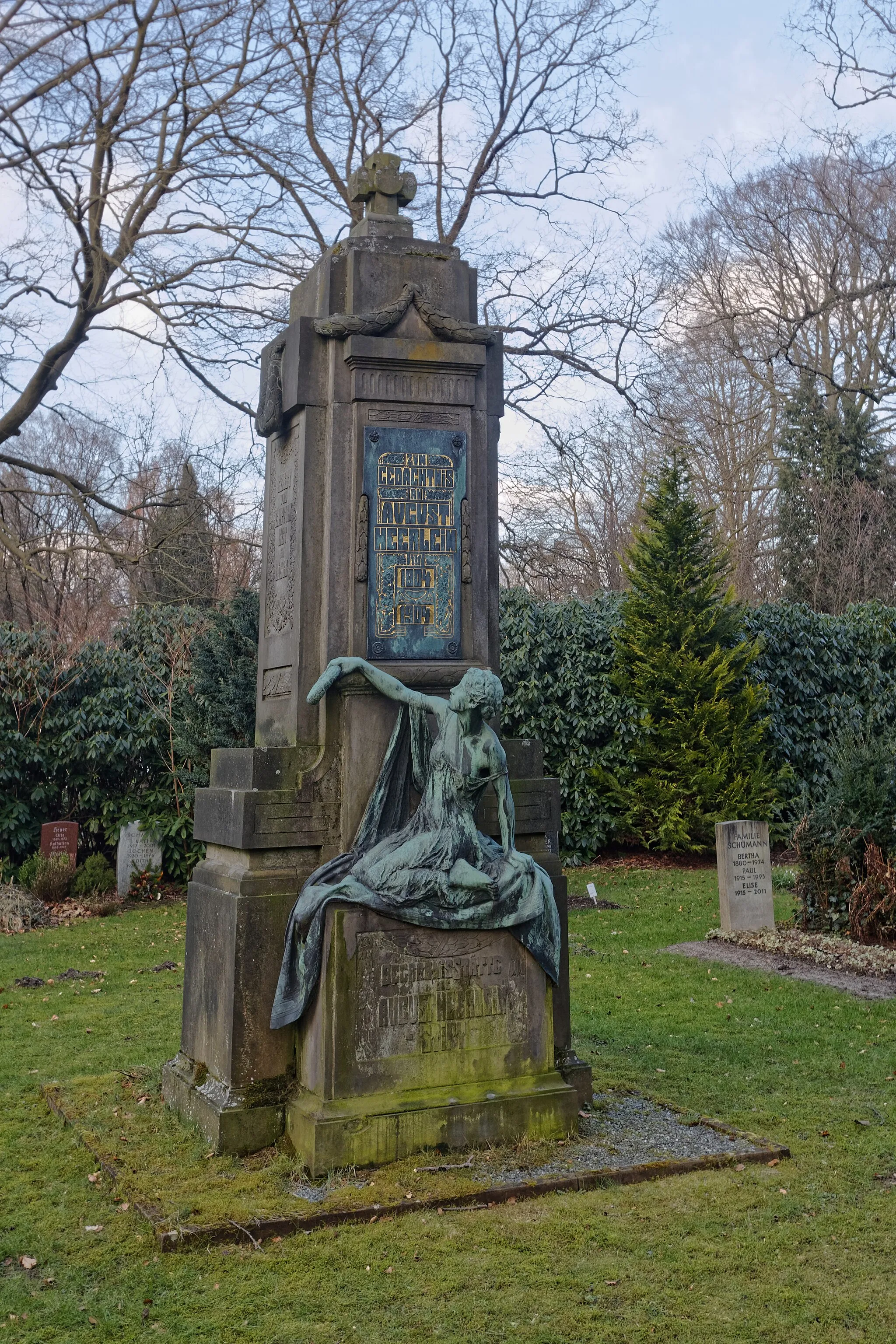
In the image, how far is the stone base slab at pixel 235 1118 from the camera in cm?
501

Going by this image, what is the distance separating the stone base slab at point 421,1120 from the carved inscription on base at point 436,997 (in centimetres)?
19

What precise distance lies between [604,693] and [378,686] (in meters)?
10.5

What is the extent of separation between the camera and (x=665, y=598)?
1566 centimetres

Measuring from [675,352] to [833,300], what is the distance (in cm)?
1096

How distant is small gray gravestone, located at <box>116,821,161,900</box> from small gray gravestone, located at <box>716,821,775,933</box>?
6.76 metres

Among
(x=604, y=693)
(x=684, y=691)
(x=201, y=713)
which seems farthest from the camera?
(x=604, y=693)

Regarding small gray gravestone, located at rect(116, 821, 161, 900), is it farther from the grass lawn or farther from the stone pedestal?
the stone pedestal

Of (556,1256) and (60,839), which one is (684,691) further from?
(556,1256)

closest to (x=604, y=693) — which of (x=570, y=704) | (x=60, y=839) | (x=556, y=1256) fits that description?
(x=570, y=704)

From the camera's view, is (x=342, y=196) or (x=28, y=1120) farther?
(x=342, y=196)

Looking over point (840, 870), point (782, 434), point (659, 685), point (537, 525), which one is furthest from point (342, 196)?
point (840, 870)

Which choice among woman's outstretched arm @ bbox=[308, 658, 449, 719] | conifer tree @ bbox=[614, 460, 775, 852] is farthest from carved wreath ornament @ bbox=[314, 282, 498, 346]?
conifer tree @ bbox=[614, 460, 775, 852]

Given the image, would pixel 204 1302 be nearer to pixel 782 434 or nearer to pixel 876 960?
pixel 876 960

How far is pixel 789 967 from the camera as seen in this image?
9805 mm
